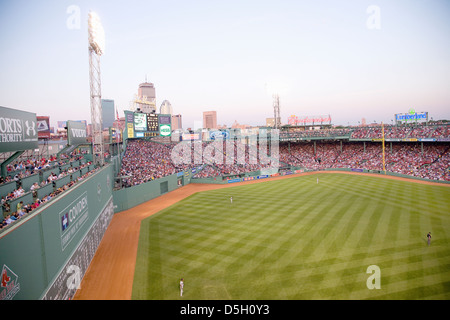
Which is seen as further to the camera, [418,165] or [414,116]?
[414,116]

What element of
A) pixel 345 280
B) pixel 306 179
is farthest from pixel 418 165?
pixel 345 280

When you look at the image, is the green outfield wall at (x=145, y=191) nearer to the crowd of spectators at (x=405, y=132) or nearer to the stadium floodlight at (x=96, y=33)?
the stadium floodlight at (x=96, y=33)

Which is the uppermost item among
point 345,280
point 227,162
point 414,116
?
point 414,116

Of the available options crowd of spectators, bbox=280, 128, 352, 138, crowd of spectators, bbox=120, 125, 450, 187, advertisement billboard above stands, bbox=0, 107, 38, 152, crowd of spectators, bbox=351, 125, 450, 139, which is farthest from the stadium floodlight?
crowd of spectators, bbox=351, 125, 450, 139

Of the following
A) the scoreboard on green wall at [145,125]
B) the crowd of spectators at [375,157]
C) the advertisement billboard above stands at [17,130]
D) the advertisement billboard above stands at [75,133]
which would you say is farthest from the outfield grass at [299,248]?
the scoreboard on green wall at [145,125]

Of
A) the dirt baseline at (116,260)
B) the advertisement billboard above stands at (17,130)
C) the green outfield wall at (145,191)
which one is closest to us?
the advertisement billboard above stands at (17,130)

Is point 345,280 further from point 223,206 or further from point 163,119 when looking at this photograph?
point 163,119

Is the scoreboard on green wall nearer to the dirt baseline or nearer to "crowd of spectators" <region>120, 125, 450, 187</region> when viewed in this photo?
"crowd of spectators" <region>120, 125, 450, 187</region>
